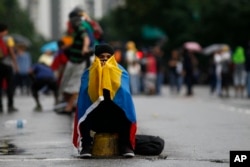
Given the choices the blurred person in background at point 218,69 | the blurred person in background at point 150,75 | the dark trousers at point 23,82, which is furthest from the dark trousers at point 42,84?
the blurred person in background at point 150,75

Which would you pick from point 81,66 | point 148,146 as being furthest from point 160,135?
point 81,66

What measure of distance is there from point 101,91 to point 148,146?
0.81 meters

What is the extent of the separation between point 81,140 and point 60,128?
4553 mm

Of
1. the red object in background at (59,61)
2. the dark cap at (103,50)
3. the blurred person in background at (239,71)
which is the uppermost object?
the dark cap at (103,50)

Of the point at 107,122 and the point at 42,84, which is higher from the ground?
the point at 107,122

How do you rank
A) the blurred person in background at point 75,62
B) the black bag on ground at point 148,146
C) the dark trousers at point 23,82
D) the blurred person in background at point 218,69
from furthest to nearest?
the dark trousers at point 23,82 < the blurred person in background at point 218,69 < the blurred person in background at point 75,62 < the black bag on ground at point 148,146

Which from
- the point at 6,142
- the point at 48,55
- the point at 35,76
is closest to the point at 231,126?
the point at 6,142

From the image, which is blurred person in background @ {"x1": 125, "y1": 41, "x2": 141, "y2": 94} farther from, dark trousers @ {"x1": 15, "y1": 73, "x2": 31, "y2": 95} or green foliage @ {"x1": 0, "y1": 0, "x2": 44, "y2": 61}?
green foliage @ {"x1": 0, "y1": 0, "x2": 44, "y2": 61}

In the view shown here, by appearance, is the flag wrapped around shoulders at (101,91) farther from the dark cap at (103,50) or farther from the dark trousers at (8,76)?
the dark trousers at (8,76)

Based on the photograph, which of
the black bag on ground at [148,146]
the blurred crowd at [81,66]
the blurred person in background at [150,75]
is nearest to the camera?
the black bag on ground at [148,146]

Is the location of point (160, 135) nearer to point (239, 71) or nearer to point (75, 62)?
point (75, 62)

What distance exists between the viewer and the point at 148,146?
36.7 ft

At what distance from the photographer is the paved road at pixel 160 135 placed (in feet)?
34.9

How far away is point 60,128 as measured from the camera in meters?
15.6
